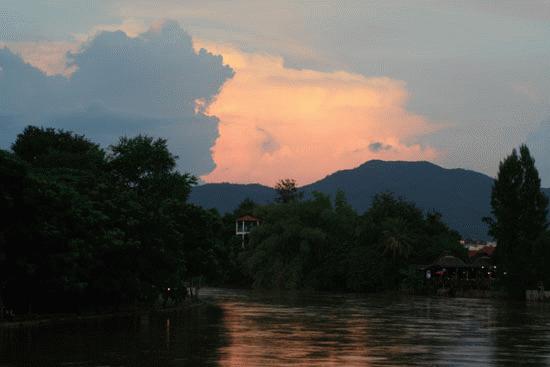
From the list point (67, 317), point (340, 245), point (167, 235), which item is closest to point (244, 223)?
point (340, 245)

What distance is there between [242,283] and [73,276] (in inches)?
4156

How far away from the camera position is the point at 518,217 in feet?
340

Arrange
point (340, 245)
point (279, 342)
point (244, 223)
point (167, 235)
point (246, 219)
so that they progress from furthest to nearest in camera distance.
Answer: point (246, 219) → point (244, 223) → point (340, 245) → point (167, 235) → point (279, 342)

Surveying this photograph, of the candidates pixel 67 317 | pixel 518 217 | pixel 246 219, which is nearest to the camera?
pixel 67 317

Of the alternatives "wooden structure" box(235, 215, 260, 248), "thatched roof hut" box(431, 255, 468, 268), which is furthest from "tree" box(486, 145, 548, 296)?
"wooden structure" box(235, 215, 260, 248)

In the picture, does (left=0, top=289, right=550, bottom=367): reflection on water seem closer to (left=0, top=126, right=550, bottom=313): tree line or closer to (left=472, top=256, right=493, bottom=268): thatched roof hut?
(left=0, top=126, right=550, bottom=313): tree line

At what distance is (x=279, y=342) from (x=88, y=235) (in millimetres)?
19395

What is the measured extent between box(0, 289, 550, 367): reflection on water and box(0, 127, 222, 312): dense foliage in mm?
3074

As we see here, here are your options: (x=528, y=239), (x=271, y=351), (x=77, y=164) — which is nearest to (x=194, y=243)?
(x=77, y=164)

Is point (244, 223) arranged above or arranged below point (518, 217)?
above

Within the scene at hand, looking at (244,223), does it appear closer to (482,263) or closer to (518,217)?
(482,263)

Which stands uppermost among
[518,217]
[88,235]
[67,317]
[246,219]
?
[246,219]

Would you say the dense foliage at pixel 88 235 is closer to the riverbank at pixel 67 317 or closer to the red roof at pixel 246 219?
the riverbank at pixel 67 317

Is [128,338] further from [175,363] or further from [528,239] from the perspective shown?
[528,239]
